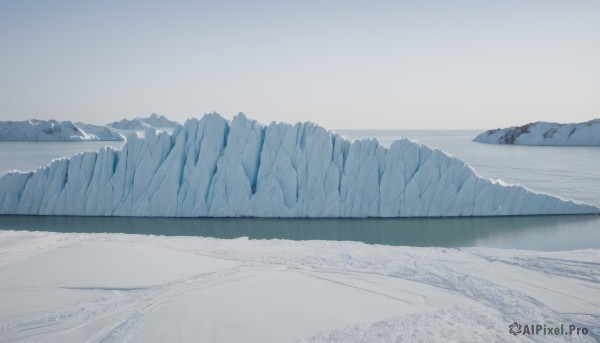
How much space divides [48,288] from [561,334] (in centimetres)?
569

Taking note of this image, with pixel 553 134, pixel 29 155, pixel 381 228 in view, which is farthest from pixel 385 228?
pixel 553 134

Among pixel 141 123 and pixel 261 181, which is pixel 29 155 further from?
pixel 141 123

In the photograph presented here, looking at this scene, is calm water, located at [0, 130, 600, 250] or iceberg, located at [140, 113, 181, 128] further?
iceberg, located at [140, 113, 181, 128]

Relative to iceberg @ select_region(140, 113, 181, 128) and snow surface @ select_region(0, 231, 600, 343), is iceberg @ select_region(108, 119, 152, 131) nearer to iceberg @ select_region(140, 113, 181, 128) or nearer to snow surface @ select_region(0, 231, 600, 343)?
iceberg @ select_region(140, 113, 181, 128)

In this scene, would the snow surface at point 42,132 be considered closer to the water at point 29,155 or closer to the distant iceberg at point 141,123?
the water at point 29,155

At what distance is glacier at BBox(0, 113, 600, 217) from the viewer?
11391 millimetres

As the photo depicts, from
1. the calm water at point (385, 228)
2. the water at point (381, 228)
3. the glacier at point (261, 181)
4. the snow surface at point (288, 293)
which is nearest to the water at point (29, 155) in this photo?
the glacier at point (261, 181)

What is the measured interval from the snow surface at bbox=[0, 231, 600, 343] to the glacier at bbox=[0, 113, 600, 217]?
436cm

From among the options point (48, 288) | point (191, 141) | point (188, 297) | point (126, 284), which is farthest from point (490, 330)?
point (191, 141)

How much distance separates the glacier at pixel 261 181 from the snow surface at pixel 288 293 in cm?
436

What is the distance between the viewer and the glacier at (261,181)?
37.4 ft

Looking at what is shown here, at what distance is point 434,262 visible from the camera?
620 cm

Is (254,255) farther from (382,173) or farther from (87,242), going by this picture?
(382,173)

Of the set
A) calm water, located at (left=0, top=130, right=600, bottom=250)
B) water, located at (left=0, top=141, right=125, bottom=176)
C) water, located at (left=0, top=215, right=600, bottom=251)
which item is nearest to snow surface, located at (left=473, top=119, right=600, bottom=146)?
calm water, located at (left=0, top=130, right=600, bottom=250)
